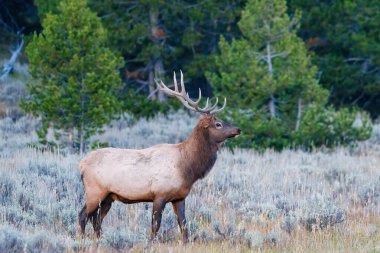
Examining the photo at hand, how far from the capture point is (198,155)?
30.0 ft

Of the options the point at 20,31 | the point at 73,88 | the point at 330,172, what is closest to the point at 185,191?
the point at 330,172

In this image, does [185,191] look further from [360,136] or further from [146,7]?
[146,7]

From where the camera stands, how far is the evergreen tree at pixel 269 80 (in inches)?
696

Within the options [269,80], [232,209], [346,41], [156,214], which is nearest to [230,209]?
[232,209]

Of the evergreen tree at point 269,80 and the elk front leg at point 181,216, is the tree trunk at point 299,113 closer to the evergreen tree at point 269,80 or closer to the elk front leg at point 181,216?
the evergreen tree at point 269,80

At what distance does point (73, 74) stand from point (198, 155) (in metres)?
8.33

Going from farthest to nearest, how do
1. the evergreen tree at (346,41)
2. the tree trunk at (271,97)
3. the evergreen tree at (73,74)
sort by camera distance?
the evergreen tree at (346,41) < the tree trunk at (271,97) < the evergreen tree at (73,74)

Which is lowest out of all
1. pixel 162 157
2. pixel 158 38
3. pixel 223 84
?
pixel 162 157

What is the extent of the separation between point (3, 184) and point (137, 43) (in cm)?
1488

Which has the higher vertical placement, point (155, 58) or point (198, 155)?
point (155, 58)

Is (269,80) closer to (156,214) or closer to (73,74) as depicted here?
(73,74)

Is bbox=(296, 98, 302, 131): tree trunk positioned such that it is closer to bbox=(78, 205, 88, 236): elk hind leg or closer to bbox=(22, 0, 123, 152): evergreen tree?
bbox=(22, 0, 123, 152): evergreen tree

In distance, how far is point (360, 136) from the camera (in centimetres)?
1803

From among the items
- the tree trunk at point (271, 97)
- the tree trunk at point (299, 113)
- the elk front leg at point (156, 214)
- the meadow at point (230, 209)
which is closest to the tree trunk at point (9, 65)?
the meadow at point (230, 209)
